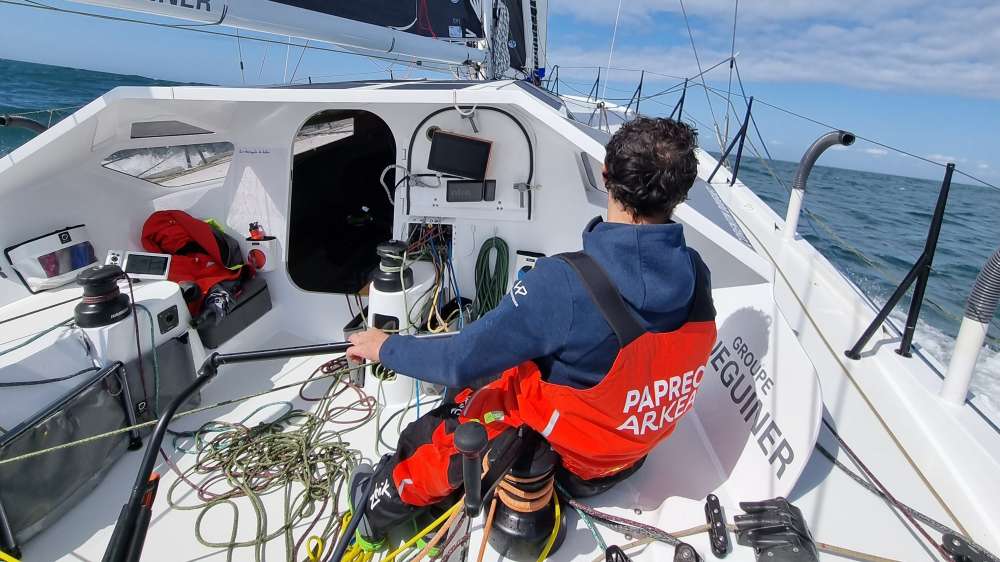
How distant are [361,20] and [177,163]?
1492 millimetres

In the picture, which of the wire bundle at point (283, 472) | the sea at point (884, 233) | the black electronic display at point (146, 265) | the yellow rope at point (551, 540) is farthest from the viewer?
the sea at point (884, 233)

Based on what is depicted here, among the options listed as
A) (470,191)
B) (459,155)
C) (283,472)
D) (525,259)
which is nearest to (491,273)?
(525,259)

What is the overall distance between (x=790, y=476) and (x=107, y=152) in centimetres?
349

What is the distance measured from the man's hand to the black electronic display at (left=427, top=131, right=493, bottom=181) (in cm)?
152

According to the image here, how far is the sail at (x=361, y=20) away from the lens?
6.65ft

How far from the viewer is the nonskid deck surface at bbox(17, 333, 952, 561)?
54.6 inches

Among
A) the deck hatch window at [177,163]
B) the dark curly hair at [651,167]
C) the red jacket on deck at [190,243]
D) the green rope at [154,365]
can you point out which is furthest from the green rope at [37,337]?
the dark curly hair at [651,167]

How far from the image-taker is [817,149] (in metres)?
2.39

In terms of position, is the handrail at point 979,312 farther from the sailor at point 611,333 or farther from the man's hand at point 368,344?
the man's hand at point 368,344

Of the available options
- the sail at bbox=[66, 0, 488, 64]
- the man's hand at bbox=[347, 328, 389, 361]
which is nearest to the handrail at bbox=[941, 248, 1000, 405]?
the man's hand at bbox=[347, 328, 389, 361]

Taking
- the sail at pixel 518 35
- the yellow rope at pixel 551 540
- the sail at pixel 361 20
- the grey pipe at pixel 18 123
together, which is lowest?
the yellow rope at pixel 551 540

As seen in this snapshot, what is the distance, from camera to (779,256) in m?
2.93

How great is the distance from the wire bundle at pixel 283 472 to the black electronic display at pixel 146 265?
31.8 inches

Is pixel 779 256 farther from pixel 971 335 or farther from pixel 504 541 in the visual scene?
pixel 504 541
